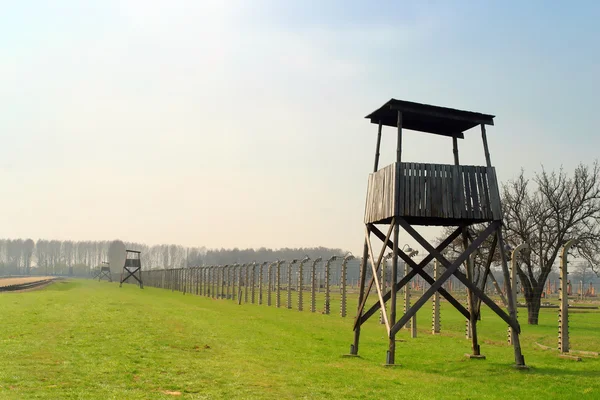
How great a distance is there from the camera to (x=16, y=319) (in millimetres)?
21562

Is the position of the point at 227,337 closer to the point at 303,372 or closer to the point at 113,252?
the point at 303,372

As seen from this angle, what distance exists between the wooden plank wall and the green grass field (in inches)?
146

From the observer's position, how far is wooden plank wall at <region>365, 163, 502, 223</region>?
14.3 meters

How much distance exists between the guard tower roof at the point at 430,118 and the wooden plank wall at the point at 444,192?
4.47 feet

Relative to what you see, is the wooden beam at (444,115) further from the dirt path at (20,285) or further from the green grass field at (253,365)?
the dirt path at (20,285)

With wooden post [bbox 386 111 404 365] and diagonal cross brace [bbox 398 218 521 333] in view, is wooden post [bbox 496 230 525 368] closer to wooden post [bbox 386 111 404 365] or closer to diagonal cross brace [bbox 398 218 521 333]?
diagonal cross brace [bbox 398 218 521 333]

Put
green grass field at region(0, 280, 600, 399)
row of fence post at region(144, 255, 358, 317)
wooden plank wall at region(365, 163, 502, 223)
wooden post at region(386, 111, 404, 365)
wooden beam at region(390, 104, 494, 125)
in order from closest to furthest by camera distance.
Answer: green grass field at region(0, 280, 600, 399)
wooden post at region(386, 111, 404, 365)
wooden plank wall at region(365, 163, 502, 223)
wooden beam at region(390, 104, 494, 125)
row of fence post at region(144, 255, 358, 317)

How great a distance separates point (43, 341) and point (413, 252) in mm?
16641

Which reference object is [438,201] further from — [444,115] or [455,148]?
[455,148]

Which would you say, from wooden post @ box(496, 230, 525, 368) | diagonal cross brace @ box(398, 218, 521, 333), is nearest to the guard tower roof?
diagonal cross brace @ box(398, 218, 521, 333)

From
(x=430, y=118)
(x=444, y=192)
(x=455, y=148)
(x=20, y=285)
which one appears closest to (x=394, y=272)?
(x=444, y=192)

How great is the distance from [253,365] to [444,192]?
6345mm

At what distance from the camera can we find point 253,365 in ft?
41.4

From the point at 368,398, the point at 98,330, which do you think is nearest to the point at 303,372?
the point at 368,398
